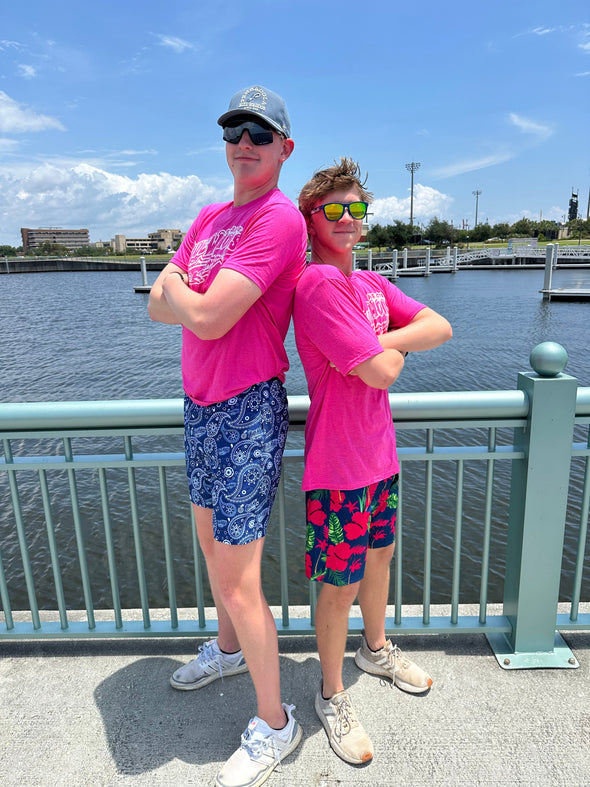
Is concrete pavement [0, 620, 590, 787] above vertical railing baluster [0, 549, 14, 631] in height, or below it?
below

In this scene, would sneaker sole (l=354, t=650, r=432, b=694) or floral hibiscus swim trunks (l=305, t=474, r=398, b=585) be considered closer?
floral hibiscus swim trunks (l=305, t=474, r=398, b=585)

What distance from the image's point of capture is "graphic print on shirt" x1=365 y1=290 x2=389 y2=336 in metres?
1.82

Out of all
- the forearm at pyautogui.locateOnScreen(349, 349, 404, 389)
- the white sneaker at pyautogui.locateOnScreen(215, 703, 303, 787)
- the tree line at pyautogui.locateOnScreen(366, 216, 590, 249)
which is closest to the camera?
the forearm at pyautogui.locateOnScreen(349, 349, 404, 389)

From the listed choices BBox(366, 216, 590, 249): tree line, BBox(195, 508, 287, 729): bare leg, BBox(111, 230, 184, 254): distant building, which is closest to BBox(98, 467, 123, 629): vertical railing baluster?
BBox(195, 508, 287, 729): bare leg

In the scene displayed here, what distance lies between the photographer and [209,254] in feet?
5.63

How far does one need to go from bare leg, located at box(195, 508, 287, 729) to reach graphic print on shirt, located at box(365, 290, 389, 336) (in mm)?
776

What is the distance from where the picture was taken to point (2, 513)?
8.15 meters

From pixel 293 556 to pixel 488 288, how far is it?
4431 cm

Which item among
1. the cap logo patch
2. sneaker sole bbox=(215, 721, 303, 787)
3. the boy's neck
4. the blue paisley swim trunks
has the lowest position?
sneaker sole bbox=(215, 721, 303, 787)

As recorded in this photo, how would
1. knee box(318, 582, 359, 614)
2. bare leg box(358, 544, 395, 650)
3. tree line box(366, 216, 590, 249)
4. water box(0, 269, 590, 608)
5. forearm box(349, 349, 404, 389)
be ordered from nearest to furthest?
forearm box(349, 349, 404, 389)
knee box(318, 582, 359, 614)
bare leg box(358, 544, 395, 650)
water box(0, 269, 590, 608)
tree line box(366, 216, 590, 249)

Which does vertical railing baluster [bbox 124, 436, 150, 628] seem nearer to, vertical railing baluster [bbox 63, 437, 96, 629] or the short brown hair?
vertical railing baluster [bbox 63, 437, 96, 629]

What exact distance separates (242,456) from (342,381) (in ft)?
1.25

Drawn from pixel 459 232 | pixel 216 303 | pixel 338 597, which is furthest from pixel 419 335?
pixel 459 232

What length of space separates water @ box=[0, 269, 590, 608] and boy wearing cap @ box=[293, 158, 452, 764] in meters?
4.51
